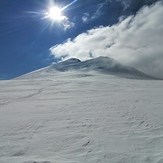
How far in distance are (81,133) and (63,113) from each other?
3.35 metres

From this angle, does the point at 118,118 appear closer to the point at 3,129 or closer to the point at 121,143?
the point at 121,143

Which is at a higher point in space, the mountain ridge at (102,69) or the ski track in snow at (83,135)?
the mountain ridge at (102,69)

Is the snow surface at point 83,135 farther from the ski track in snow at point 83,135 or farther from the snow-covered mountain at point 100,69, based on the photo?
the snow-covered mountain at point 100,69

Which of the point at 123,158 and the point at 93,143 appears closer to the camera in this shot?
the point at 123,158

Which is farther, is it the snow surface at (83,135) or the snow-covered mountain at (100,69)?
the snow-covered mountain at (100,69)

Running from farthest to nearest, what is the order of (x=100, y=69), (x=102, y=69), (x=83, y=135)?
(x=102, y=69), (x=100, y=69), (x=83, y=135)

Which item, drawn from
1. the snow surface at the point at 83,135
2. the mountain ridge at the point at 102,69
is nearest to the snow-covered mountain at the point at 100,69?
the mountain ridge at the point at 102,69

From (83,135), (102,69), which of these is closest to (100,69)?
(102,69)

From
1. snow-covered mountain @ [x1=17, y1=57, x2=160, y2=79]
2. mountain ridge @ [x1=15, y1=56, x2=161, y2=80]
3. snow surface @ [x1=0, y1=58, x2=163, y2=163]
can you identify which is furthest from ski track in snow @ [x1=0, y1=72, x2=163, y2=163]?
mountain ridge @ [x1=15, y1=56, x2=161, y2=80]

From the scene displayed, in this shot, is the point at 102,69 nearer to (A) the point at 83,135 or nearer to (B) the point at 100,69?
(B) the point at 100,69

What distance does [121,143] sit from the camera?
6.43 meters

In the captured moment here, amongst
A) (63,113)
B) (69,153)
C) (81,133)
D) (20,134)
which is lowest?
(69,153)

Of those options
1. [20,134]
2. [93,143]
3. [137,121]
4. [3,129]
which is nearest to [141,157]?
[93,143]

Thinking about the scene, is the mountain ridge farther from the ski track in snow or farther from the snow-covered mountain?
the ski track in snow
